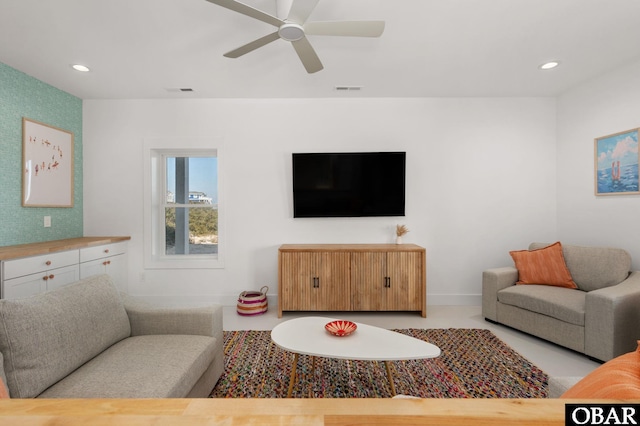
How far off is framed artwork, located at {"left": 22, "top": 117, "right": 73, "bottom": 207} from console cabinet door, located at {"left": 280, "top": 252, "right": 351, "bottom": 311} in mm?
2621

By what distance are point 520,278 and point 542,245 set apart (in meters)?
0.52

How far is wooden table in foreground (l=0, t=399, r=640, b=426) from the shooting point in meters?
0.30

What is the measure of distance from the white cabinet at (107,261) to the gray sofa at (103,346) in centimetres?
151

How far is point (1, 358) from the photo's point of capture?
118cm

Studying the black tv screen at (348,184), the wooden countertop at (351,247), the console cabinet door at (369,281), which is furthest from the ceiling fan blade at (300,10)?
the console cabinet door at (369,281)

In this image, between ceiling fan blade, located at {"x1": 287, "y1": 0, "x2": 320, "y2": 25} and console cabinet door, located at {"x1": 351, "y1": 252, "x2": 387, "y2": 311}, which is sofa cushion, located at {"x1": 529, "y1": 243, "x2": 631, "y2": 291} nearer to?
console cabinet door, located at {"x1": 351, "y1": 252, "x2": 387, "y2": 311}

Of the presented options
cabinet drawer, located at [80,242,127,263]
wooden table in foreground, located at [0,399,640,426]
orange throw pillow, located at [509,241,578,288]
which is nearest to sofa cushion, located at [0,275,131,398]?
wooden table in foreground, located at [0,399,640,426]

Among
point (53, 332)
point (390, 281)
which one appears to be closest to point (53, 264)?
point (53, 332)

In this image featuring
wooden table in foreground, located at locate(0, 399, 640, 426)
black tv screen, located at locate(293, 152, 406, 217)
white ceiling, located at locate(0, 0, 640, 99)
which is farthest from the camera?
black tv screen, located at locate(293, 152, 406, 217)

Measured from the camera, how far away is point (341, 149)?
3.75m

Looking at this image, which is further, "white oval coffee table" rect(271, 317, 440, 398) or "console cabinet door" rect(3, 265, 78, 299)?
"console cabinet door" rect(3, 265, 78, 299)

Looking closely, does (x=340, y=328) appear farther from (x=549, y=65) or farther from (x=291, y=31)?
(x=549, y=65)

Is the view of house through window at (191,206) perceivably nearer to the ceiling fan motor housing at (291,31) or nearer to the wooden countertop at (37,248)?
the wooden countertop at (37,248)

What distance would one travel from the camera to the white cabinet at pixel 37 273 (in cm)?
232
